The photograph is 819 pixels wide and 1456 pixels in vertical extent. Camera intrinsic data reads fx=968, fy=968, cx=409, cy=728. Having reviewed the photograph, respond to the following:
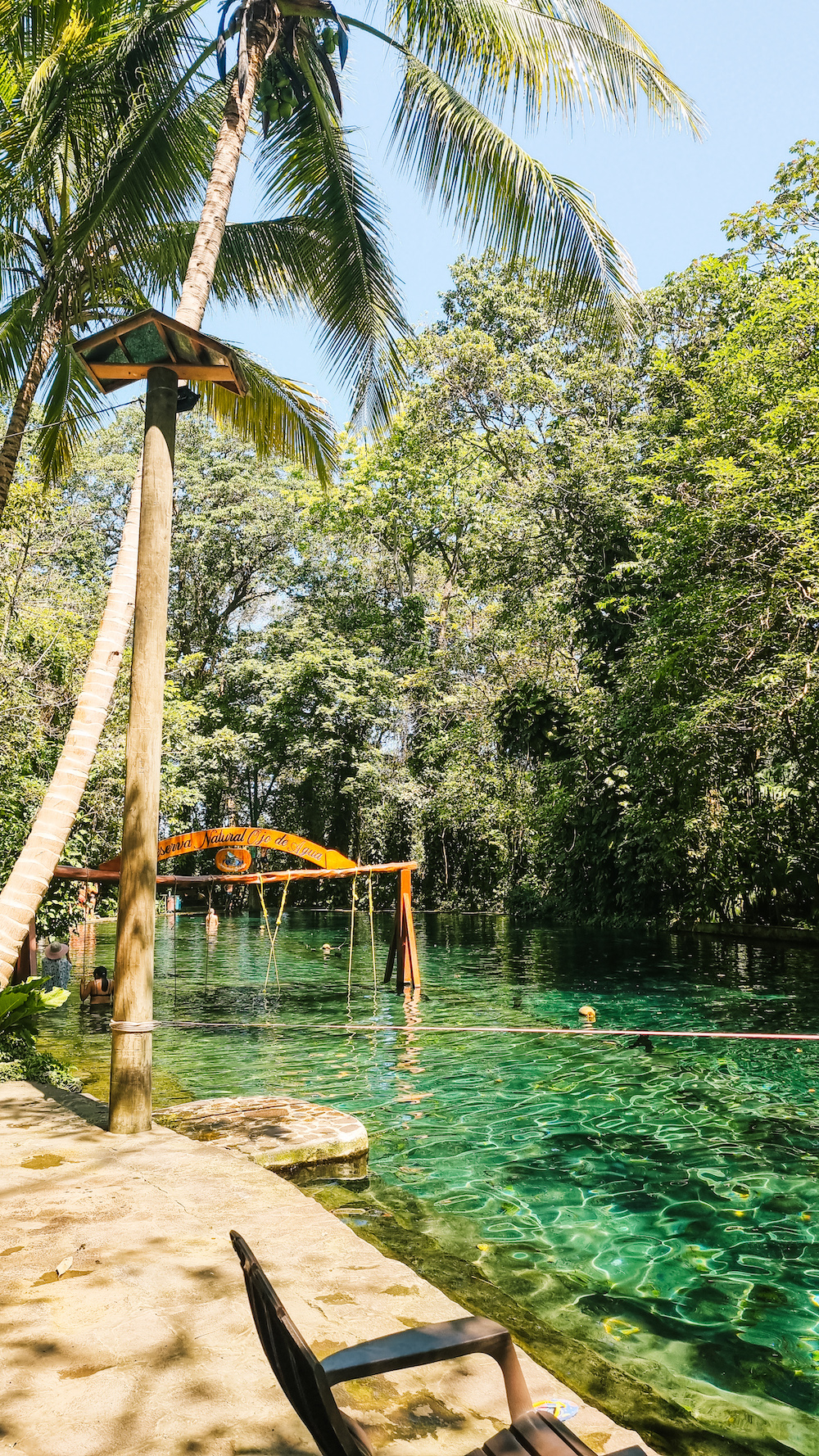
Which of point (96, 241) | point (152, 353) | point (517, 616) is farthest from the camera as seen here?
point (517, 616)

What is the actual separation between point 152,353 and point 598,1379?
18.9ft

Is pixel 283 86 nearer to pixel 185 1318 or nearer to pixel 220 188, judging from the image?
pixel 220 188

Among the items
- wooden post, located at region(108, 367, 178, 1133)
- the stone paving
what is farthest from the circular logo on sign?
wooden post, located at region(108, 367, 178, 1133)

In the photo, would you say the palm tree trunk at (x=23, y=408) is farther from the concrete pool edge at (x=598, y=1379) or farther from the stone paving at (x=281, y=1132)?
the concrete pool edge at (x=598, y=1379)

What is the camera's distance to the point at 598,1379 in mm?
3838

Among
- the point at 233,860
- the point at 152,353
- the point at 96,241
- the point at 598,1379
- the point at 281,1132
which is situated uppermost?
the point at 96,241

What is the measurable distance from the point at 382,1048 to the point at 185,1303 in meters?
8.07

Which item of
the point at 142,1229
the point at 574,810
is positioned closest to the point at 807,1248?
the point at 142,1229

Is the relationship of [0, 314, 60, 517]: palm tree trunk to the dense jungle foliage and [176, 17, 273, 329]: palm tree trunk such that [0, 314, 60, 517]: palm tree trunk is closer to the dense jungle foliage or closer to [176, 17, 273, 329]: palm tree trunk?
[176, 17, 273, 329]: palm tree trunk

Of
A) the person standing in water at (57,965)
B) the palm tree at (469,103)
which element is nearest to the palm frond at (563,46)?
the palm tree at (469,103)

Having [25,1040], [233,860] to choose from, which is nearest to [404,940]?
[233,860]

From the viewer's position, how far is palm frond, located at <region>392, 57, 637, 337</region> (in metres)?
8.50

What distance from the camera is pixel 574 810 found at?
24250 millimetres

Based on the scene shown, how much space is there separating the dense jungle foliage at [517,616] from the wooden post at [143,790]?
5455mm
